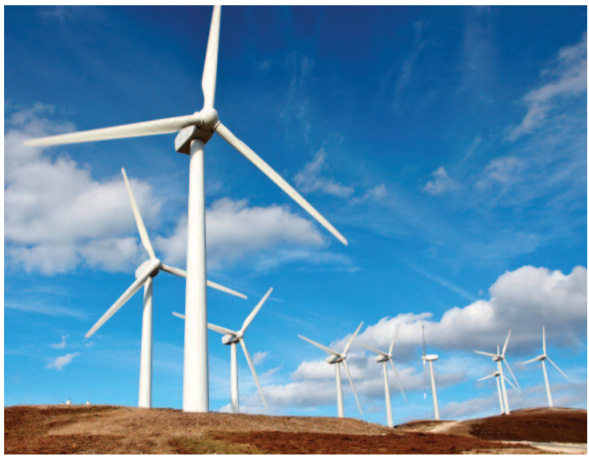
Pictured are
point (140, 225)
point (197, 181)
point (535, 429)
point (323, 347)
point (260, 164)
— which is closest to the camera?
point (197, 181)

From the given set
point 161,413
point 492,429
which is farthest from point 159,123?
point 492,429

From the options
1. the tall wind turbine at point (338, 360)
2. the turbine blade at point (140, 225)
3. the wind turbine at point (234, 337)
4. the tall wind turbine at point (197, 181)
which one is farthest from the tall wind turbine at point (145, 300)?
the tall wind turbine at point (338, 360)

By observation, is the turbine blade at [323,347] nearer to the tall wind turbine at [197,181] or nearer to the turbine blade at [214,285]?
the turbine blade at [214,285]

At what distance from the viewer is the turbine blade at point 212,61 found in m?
47.5

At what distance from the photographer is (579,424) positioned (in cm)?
9225

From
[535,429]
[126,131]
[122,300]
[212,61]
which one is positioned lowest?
[535,429]

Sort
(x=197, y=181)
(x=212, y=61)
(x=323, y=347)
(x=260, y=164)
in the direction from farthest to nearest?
(x=323, y=347), (x=212, y=61), (x=260, y=164), (x=197, y=181)

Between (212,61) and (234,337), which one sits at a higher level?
(212,61)

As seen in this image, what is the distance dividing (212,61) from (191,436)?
34.5m

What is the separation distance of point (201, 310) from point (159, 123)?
16.2 metres

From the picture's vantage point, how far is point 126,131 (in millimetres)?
39531

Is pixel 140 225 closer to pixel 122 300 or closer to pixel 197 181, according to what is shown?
pixel 122 300

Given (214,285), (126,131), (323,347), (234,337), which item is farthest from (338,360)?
(126,131)

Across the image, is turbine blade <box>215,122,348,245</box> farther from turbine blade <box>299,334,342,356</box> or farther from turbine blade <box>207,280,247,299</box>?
turbine blade <box>299,334,342,356</box>
